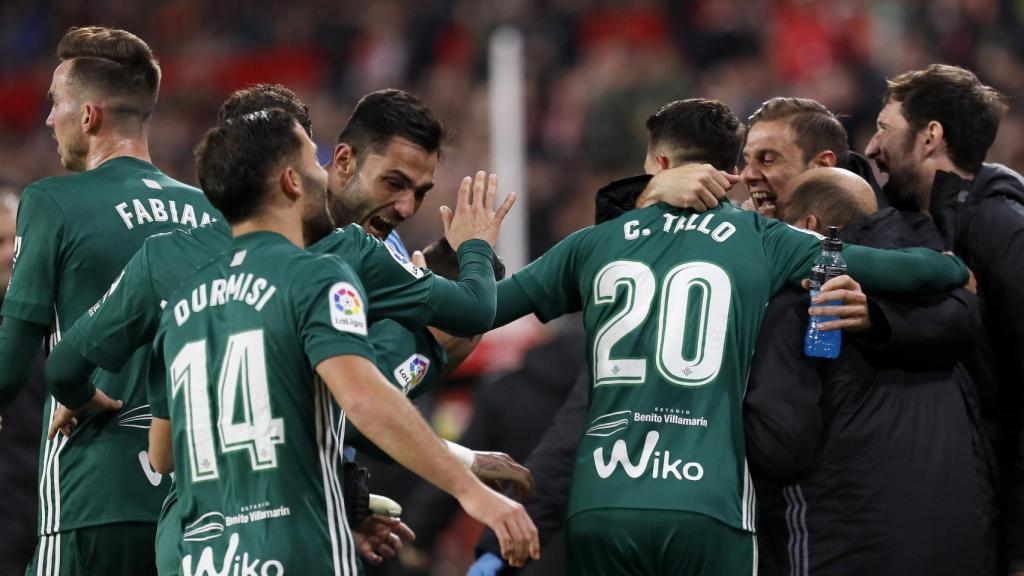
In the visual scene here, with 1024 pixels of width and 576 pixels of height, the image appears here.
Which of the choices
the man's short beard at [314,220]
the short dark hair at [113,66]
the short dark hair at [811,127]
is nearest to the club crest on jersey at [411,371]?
the man's short beard at [314,220]

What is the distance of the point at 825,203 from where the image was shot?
539cm

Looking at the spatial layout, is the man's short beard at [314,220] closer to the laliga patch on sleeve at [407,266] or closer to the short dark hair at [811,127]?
the laliga patch on sleeve at [407,266]

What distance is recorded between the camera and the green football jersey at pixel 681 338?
184 inches

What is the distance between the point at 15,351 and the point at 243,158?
1343mm

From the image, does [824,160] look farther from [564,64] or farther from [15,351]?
[564,64]

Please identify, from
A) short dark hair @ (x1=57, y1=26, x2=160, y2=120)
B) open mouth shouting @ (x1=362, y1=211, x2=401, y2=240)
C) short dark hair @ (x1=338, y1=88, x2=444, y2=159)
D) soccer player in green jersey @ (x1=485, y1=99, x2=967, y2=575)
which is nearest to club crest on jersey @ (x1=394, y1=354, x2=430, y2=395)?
soccer player in green jersey @ (x1=485, y1=99, x2=967, y2=575)

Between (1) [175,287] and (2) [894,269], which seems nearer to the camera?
(1) [175,287]

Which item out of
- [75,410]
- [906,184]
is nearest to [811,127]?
[906,184]

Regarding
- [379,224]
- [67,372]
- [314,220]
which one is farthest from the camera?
[379,224]

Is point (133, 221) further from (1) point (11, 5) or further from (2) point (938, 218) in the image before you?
(1) point (11, 5)

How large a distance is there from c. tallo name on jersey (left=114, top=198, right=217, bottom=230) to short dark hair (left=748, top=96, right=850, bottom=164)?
2492 mm

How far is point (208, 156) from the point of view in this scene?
410 centimetres

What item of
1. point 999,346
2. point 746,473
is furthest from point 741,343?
point 999,346

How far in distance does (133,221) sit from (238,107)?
0.64 m
